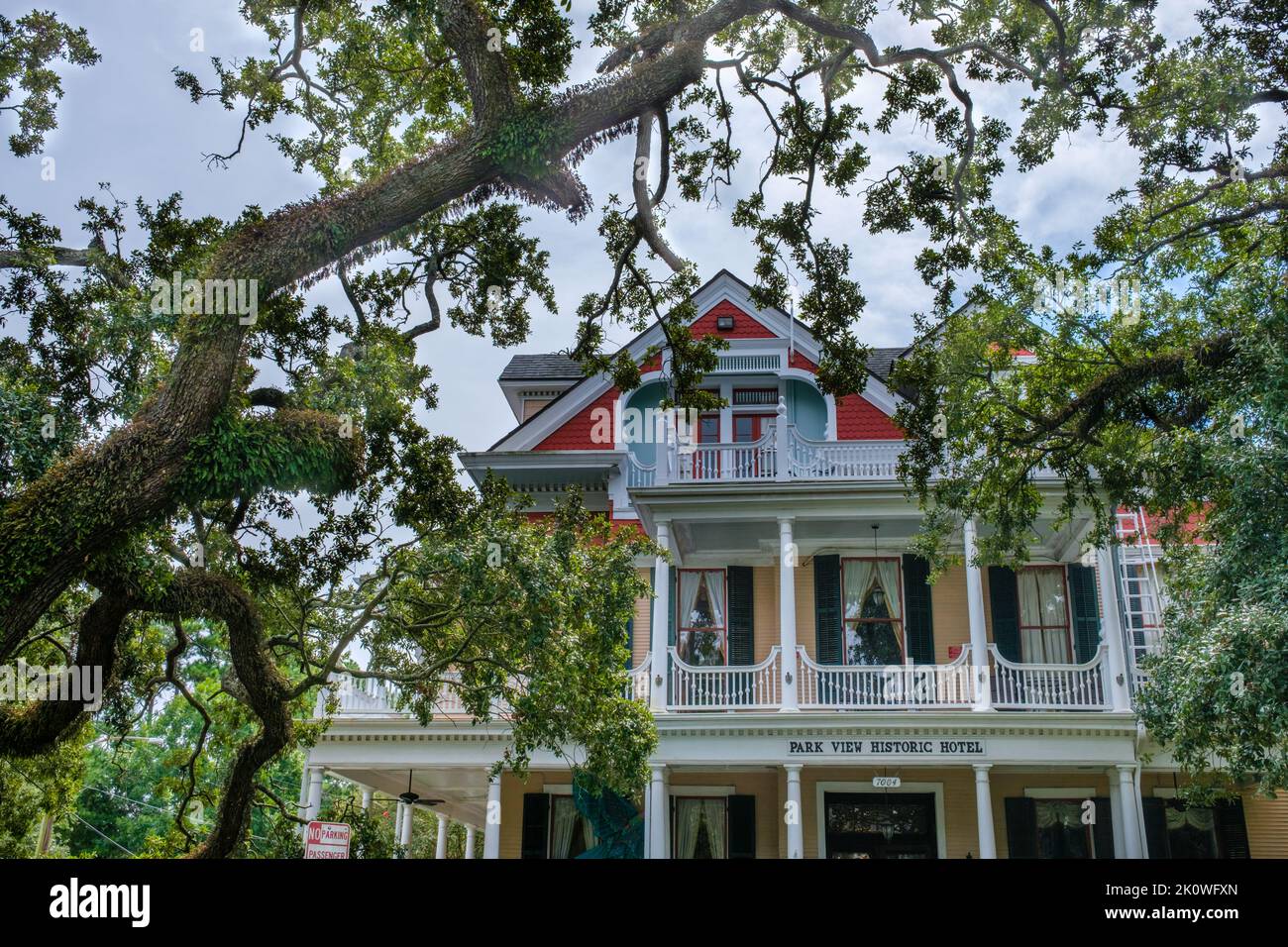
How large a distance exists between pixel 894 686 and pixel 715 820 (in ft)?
12.5

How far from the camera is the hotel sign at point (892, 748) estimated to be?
15.9 meters

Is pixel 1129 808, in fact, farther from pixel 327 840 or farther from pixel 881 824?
pixel 327 840

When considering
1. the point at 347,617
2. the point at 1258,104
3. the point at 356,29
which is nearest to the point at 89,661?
the point at 347,617

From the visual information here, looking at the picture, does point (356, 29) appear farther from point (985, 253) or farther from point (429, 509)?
point (985, 253)

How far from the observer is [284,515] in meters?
10.9

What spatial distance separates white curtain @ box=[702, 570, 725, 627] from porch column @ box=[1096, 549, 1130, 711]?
6.06 m

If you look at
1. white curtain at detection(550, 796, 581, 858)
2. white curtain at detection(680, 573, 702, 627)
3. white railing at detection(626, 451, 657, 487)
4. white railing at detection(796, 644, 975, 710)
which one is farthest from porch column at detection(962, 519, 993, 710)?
white curtain at detection(550, 796, 581, 858)

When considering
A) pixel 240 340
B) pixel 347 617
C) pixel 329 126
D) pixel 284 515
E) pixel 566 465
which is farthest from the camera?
pixel 566 465

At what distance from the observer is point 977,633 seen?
1648cm

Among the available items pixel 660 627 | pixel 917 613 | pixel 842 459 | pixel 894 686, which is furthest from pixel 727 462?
pixel 894 686

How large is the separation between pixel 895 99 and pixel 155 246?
8092 millimetres

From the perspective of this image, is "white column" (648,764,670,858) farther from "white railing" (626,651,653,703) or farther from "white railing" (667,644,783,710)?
"white railing" (626,651,653,703)

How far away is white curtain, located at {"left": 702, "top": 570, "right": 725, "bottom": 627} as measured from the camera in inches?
751

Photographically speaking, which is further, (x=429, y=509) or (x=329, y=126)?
(x=329, y=126)
